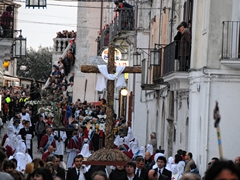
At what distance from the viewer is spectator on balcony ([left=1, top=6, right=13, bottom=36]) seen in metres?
32.2

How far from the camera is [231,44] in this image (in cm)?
2155

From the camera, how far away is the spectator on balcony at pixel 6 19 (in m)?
32.2

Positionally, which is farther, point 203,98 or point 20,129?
point 20,129

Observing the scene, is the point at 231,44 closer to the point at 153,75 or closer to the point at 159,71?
the point at 159,71

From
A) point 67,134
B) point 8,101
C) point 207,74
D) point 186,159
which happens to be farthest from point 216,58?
point 8,101

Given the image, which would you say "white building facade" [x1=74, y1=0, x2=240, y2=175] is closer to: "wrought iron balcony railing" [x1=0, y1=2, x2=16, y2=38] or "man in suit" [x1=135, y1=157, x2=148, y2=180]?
"man in suit" [x1=135, y1=157, x2=148, y2=180]

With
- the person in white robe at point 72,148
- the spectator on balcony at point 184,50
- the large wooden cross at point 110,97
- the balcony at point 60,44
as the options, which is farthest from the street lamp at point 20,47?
the balcony at point 60,44

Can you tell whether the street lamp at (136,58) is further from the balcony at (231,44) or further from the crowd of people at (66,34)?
the crowd of people at (66,34)

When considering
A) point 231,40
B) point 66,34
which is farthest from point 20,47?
point 66,34

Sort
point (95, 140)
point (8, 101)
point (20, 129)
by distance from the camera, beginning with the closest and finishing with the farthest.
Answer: point (20, 129) < point (95, 140) < point (8, 101)

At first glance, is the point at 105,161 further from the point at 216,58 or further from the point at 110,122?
the point at 216,58

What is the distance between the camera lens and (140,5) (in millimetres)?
38750

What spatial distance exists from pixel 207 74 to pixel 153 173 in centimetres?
839

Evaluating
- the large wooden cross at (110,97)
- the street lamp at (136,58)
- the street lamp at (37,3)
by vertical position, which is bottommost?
the large wooden cross at (110,97)
